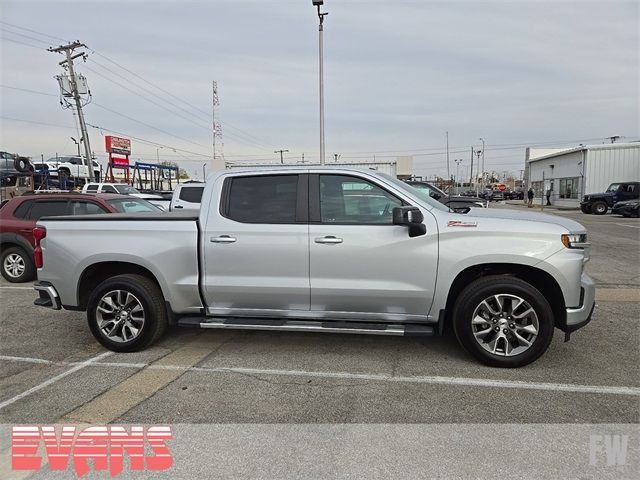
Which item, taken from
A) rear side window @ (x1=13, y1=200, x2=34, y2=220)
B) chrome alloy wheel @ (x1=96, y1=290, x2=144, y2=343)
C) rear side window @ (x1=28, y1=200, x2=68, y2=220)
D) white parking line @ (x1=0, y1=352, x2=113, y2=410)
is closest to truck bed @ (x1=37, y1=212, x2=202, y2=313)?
chrome alloy wheel @ (x1=96, y1=290, x2=144, y2=343)

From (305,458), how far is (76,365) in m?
2.82

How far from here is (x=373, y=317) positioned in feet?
14.3

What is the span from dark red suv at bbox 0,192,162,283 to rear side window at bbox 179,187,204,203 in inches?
154

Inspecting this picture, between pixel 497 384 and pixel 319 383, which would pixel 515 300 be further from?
pixel 319 383

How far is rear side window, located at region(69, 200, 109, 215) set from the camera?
841 cm

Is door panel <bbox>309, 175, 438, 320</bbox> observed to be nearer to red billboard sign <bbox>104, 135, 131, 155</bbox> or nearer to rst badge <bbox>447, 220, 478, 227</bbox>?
rst badge <bbox>447, 220, 478, 227</bbox>

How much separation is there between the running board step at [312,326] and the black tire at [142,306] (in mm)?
258

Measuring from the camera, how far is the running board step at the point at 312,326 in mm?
4164

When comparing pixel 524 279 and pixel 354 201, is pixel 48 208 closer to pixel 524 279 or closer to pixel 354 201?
pixel 354 201

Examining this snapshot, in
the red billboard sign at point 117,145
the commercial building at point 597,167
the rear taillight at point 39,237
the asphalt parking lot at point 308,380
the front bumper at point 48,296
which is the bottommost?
the asphalt parking lot at point 308,380
